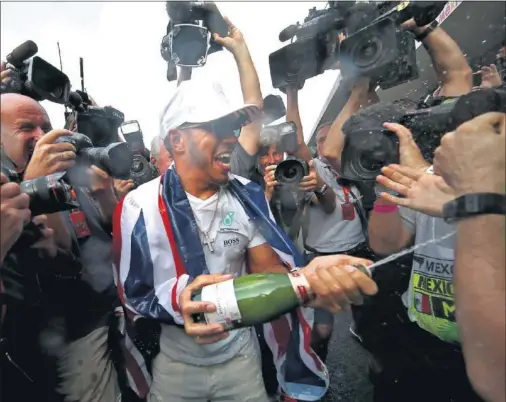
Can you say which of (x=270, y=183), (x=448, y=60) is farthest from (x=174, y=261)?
(x=448, y=60)

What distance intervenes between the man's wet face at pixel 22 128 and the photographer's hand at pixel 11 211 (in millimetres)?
271

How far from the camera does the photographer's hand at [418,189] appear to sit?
1109 mm

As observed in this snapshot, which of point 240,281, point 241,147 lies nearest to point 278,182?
point 241,147

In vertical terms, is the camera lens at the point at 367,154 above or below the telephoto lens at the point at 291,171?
above

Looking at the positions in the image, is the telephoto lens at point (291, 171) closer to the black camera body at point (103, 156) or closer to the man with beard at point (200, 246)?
the man with beard at point (200, 246)

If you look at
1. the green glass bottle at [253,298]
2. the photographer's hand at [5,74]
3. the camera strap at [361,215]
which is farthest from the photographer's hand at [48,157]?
the camera strap at [361,215]

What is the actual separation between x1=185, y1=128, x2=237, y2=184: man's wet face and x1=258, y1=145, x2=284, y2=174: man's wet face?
0.91m

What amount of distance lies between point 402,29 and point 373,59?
0.21 metres

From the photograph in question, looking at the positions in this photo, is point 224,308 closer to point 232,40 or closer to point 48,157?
point 48,157

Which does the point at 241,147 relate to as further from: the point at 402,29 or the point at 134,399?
the point at 134,399

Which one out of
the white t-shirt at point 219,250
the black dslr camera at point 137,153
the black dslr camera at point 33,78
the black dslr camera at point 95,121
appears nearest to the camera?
the black dslr camera at point 33,78

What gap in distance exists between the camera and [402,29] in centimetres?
161

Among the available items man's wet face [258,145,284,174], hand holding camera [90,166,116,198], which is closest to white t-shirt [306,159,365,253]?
man's wet face [258,145,284,174]

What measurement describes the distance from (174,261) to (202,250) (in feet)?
0.39
